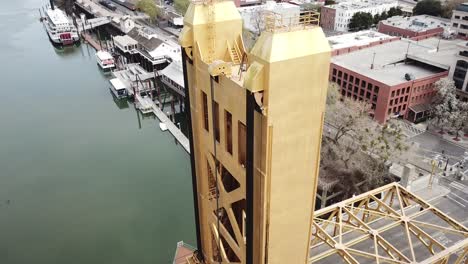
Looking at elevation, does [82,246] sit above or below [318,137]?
below

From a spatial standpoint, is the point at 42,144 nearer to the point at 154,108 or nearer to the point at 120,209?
the point at 154,108

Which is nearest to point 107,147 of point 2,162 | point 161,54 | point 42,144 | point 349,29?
point 42,144

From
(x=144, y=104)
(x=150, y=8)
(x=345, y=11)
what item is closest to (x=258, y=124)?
(x=144, y=104)

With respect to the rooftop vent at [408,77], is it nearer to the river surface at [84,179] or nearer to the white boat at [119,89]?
the river surface at [84,179]

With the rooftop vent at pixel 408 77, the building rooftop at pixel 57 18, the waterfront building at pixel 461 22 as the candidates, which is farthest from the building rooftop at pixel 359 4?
the building rooftop at pixel 57 18

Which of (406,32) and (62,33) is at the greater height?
(406,32)

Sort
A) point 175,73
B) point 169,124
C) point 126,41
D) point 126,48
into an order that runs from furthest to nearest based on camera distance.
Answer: point 126,41 → point 126,48 → point 175,73 → point 169,124

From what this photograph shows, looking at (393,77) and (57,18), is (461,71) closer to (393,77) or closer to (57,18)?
(393,77)
